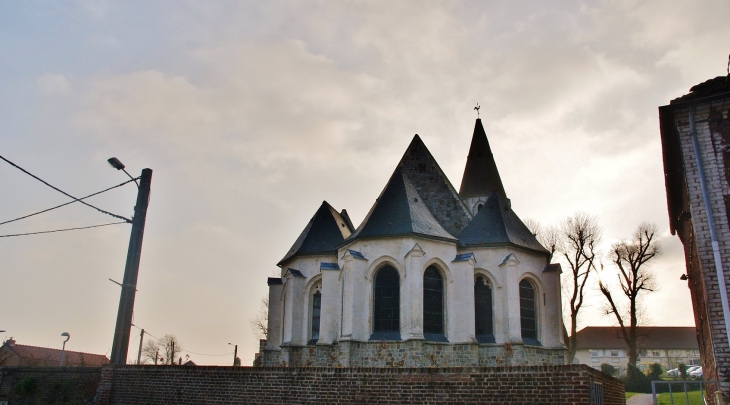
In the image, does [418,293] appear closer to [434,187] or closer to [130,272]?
[434,187]

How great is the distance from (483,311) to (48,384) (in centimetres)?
1480

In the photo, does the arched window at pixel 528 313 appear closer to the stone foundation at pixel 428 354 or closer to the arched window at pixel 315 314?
the stone foundation at pixel 428 354

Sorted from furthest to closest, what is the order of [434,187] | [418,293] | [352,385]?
[434,187] → [418,293] → [352,385]

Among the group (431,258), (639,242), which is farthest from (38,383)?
(639,242)

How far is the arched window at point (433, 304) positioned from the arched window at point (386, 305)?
1.02 m

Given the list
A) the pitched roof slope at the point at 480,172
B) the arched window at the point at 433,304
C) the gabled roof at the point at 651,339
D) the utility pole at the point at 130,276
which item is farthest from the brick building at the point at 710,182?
the gabled roof at the point at 651,339

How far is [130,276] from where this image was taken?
1499cm

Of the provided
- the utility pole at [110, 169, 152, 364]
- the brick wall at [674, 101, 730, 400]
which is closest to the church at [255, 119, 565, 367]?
the utility pole at [110, 169, 152, 364]

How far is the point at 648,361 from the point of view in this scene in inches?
2808

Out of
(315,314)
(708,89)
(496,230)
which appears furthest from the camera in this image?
(315,314)

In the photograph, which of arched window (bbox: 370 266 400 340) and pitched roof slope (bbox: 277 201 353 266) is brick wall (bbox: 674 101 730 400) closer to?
arched window (bbox: 370 266 400 340)

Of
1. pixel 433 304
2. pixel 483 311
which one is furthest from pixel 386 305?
pixel 483 311

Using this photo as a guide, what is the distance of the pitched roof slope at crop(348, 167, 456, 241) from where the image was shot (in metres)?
22.0

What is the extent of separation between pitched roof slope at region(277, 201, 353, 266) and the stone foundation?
4817 millimetres
